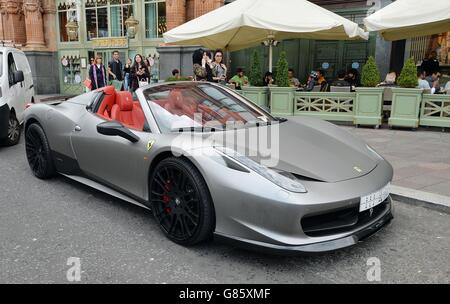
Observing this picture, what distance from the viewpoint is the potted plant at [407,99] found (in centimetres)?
844

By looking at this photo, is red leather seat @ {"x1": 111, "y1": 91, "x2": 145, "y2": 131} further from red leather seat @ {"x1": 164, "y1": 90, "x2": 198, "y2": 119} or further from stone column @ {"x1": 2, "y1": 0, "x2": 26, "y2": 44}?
stone column @ {"x1": 2, "y1": 0, "x2": 26, "y2": 44}

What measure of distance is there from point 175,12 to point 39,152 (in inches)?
425

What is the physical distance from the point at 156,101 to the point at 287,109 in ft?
20.7

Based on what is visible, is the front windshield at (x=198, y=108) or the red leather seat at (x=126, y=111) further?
the red leather seat at (x=126, y=111)

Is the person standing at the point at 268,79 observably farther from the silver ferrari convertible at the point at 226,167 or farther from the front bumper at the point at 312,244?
the front bumper at the point at 312,244

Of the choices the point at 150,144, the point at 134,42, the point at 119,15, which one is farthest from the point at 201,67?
the point at 119,15

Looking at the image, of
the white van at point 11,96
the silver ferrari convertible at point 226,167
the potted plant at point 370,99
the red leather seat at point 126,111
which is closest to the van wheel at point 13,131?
the white van at point 11,96

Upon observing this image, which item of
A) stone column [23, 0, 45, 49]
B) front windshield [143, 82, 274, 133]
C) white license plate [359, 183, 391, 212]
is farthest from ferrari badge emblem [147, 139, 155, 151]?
stone column [23, 0, 45, 49]

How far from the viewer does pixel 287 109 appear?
32.6 feet

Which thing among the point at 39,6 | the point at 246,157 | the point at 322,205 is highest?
the point at 39,6

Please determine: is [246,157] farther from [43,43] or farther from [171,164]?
[43,43]

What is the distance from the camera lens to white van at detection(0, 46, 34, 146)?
724 centimetres

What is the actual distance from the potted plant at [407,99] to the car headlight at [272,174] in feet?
21.3
